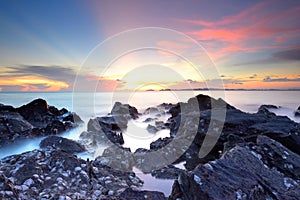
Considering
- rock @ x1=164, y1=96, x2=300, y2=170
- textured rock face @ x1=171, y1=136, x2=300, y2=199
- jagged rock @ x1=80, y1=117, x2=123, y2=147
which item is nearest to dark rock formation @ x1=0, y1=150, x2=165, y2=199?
textured rock face @ x1=171, y1=136, x2=300, y2=199

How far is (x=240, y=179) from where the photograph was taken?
157 inches

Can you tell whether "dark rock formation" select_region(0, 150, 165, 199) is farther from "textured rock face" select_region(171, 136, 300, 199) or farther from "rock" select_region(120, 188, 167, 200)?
"textured rock face" select_region(171, 136, 300, 199)

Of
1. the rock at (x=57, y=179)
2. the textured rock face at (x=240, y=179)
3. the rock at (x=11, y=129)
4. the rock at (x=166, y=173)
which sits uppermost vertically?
the textured rock face at (x=240, y=179)

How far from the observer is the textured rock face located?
3.69 meters

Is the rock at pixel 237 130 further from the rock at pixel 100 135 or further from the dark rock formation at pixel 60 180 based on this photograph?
the rock at pixel 100 135

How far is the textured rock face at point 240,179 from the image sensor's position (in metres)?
3.69

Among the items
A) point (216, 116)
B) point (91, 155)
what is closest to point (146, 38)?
point (216, 116)

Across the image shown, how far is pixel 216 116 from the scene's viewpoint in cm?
1085

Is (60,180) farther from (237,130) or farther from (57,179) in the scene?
(237,130)

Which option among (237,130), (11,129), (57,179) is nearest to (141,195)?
(57,179)

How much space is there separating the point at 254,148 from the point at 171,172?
2547 millimetres

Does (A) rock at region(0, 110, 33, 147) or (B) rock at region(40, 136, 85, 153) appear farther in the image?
(A) rock at region(0, 110, 33, 147)

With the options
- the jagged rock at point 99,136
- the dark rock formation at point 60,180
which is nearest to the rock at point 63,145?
the jagged rock at point 99,136

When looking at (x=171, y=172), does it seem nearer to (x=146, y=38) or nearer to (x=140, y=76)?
(x=140, y=76)
